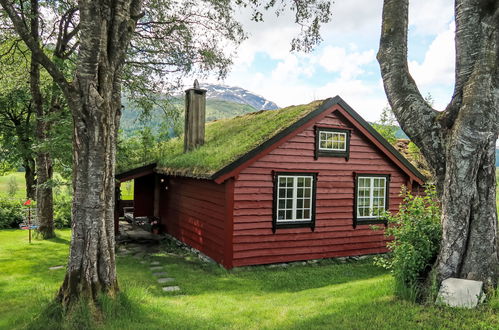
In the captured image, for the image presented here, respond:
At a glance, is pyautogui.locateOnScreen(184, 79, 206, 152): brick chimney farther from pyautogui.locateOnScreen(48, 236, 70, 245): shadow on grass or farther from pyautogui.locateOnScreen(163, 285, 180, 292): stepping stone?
pyautogui.locateOnScreen(163, 285, 180, 292): stepping stone

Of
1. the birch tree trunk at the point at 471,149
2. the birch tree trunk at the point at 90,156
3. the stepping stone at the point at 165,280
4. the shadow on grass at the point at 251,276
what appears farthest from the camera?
the stepping stone at the point at 165,280

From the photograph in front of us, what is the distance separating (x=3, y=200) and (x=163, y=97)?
10412mm

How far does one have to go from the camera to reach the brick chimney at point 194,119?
1505 cm

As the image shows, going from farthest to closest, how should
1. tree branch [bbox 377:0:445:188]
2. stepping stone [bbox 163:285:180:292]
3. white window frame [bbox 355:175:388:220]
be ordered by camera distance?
1. white window frame [bbox 355:175:388:220]
2. stepping stone [bbox 163:285:180:292]
3. tree branch [bbox 377:0:445:188]

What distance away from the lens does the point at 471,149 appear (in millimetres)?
5383

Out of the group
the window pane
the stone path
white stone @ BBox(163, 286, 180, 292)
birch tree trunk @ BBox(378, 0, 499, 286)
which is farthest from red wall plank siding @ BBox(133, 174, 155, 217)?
birch tree trunk @ BBox(378, 0, 499, 286)

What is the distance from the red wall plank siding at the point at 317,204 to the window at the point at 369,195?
0.21 metres

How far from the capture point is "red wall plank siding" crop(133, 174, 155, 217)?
17.3 meters

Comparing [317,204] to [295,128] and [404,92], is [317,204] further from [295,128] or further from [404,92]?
[404,92]

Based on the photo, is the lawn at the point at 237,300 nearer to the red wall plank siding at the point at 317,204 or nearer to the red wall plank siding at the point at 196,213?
the red wall plank siding at the point at 317,204

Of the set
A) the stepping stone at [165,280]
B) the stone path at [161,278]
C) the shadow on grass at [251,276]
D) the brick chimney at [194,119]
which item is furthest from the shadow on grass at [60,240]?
the stepping stone at [165,280]

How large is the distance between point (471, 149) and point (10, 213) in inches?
797

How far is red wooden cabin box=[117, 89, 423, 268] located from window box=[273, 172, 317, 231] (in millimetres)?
30

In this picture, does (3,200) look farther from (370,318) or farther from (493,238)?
(493,238)
